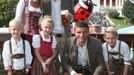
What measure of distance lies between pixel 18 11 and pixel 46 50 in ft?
2.25

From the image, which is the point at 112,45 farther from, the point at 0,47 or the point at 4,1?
the point at 4,1

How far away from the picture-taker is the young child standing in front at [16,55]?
5.70m

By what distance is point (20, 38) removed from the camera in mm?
5781

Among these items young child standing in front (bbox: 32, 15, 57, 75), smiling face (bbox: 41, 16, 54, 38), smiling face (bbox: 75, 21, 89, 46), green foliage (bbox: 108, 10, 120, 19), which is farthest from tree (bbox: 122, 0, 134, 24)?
smiling face (bbox: 75, 21, 89, 46)

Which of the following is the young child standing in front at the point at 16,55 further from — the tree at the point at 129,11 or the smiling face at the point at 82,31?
the tree at the point at 129,11

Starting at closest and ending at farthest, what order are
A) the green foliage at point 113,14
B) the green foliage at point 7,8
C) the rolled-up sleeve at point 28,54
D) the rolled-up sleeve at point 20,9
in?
1. the rolled-up sleeve at point 28,54
2. the rolled-up sleeve at point 20,9
3. the green foliage at point 7,8
4. the green foliage at point 113,14

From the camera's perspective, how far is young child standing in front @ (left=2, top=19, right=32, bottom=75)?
5.70 metres

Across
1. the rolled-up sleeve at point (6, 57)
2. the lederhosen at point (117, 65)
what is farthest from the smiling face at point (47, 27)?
the lederhosen at point (117, 65)

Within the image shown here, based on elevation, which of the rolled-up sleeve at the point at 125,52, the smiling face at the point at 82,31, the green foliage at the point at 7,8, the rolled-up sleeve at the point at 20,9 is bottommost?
the green foliage at the point at 7,8

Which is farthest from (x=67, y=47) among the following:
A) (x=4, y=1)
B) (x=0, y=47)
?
(x=4, y=1)

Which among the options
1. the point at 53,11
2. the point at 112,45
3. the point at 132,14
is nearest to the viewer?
the point at 112,45

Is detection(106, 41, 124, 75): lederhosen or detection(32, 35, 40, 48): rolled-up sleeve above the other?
detection(32, 35, 40, 48): rolled-up sleeve

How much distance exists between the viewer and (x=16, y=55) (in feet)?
18.8

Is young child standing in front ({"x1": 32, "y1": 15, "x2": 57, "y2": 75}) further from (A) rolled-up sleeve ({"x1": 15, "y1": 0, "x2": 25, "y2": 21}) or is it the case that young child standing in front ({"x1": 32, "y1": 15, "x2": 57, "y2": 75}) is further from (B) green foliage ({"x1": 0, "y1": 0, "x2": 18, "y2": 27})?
(B) green foliage ({"x1": 0, "y1": 0, "x2": 18, "y2": 27})
